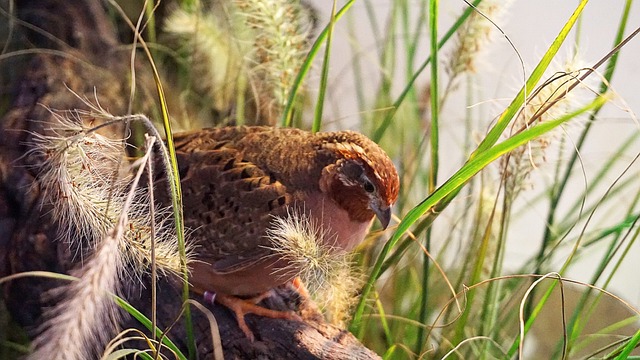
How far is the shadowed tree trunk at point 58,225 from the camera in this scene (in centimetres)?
99

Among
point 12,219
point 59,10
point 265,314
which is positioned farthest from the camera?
point 59,10

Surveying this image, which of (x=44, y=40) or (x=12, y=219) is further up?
(x=44, y=40)

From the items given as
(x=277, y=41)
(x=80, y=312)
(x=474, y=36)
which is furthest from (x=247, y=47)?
(x=80, y=312)

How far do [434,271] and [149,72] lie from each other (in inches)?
33.1

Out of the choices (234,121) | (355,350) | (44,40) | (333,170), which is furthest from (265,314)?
(44,40)

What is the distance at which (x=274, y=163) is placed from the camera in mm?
955

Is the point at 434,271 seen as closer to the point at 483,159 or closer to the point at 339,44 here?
the point at 339,44

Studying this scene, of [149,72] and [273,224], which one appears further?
[149,72]

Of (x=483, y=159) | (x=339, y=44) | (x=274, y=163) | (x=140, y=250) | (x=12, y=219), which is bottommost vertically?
(x=12, y=219)

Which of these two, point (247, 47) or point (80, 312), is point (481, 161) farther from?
point (247, 47)

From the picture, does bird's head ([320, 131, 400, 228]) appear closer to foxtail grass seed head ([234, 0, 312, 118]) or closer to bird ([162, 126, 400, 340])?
bird ([162, 126, 400, 340])

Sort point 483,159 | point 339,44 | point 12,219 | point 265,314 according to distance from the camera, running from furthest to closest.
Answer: point 339,44
point 12,219
point 265,314
point 483,159

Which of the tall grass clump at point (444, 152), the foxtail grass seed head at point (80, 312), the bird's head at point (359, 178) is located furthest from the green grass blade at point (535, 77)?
the foxtail grass seed head at point (80, 312)

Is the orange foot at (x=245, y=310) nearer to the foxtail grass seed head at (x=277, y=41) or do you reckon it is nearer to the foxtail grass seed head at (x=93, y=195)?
the foxtail grass seed head at (x=93, y=195)
